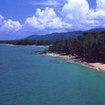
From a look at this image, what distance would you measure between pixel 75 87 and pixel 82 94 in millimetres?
4491

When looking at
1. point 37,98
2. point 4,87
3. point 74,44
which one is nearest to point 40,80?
point 4,87

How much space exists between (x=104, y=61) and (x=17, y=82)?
127ft

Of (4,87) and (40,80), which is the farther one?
(40,80)

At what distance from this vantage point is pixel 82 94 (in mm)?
34531

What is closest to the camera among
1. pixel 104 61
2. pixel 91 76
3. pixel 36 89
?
pixel 36 89

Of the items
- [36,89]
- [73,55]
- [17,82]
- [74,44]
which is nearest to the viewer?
[36,89]

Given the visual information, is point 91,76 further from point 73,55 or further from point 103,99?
point 73,55

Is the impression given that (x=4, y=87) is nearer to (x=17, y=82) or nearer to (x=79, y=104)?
(x=17, y=82)

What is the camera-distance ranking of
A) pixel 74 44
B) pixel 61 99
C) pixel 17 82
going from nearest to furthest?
pixel 61 99 → pixel 17 82 → pixel 74 44

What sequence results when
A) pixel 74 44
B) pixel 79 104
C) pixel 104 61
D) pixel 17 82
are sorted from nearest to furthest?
pixel 79 104, pixel 17 82, pixel 104 61, pixel 74 44

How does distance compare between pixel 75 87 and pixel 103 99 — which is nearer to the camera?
pixel 103 99

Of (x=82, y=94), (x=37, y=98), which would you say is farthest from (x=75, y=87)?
(x=37, y=98)

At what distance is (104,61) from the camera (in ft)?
230

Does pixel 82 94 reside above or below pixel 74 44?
below
